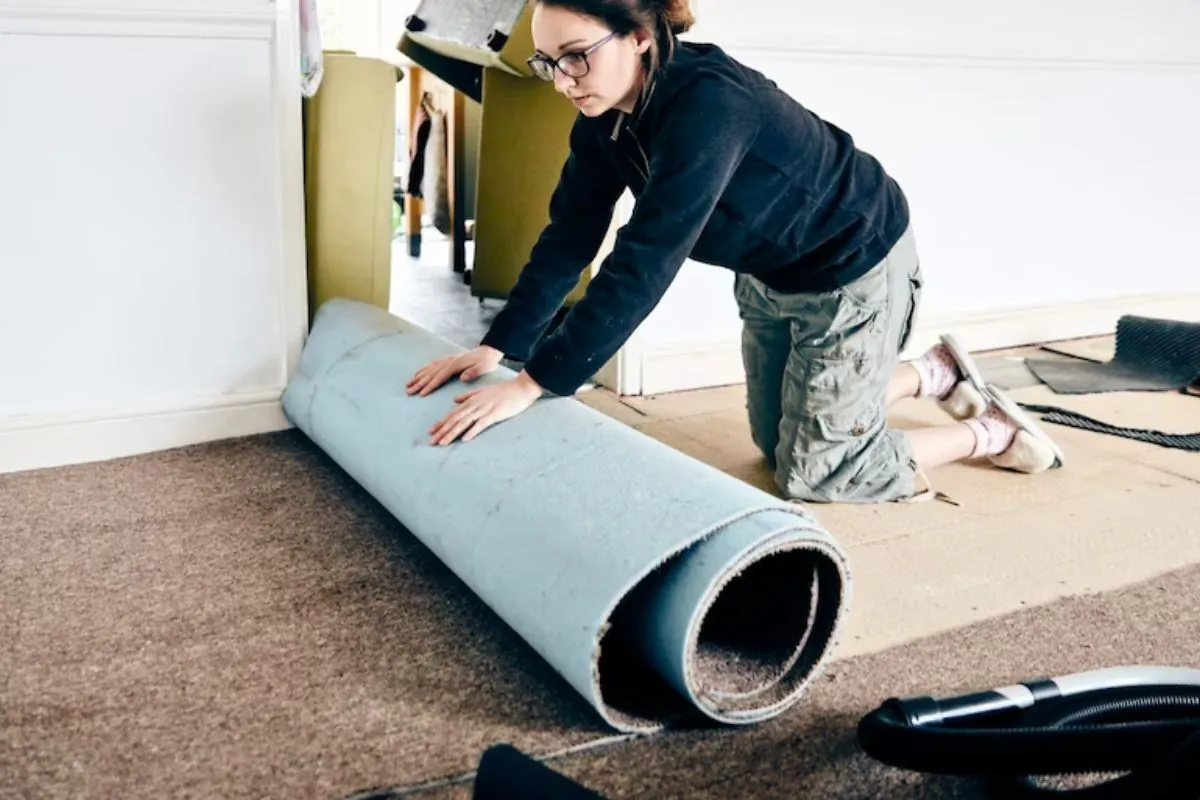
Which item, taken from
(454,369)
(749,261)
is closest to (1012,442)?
(749,261)

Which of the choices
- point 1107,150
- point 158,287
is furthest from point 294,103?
point 1107,150

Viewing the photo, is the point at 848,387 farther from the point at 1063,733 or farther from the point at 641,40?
the point at 1063,733

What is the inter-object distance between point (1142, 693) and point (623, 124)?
2.95 ft

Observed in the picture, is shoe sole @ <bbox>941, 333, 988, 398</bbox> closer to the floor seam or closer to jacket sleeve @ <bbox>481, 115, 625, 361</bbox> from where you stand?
jacket sleeve @ <bbox>481, 115, 625, 361</bbox>

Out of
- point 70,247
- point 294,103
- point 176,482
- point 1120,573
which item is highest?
point 294,103

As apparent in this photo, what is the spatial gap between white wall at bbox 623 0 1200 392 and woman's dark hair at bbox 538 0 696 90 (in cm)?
85

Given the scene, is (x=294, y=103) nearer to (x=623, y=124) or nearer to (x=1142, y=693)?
(x=623, y=124)

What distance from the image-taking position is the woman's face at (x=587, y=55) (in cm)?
122

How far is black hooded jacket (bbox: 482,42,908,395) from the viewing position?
4.17ft

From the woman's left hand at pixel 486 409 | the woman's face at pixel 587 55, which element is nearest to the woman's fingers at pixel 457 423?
the woman's left hand at pixel 486 409

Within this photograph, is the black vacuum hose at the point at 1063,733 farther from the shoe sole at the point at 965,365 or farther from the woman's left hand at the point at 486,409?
the shoe sole at the point at 965,365

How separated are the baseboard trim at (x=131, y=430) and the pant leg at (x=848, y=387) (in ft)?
3.08

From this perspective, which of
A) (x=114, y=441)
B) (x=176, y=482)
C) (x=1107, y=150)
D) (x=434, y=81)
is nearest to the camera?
(x=176, y=482)

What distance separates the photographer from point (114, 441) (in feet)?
5.83
